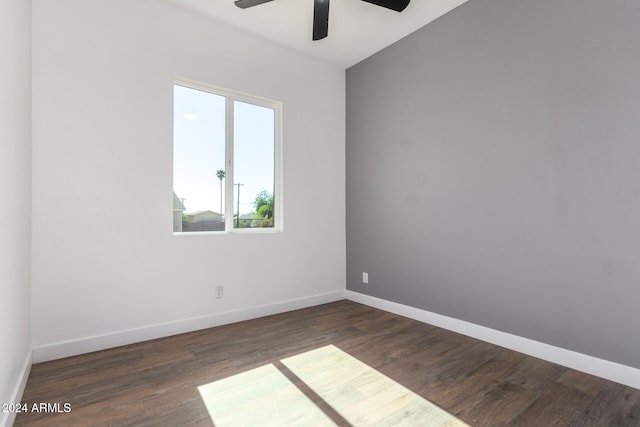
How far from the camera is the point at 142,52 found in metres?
2.64

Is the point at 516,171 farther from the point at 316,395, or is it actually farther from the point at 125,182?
the point at 125,182

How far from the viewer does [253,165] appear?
337cm

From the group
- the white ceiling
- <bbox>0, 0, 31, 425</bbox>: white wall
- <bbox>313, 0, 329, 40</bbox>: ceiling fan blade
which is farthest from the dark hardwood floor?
the white ceiling

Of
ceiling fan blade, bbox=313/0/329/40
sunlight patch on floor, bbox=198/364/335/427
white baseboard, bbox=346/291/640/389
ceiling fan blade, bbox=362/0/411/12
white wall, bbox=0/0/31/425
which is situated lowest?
sunlight patch on floor, bbox=198/364/335/427

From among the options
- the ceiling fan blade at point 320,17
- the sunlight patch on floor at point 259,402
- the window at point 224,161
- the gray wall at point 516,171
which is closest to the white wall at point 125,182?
the window at point 224,161

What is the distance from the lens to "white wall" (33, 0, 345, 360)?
2.28 metres

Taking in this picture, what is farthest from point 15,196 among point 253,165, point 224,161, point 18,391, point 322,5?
point 322,5

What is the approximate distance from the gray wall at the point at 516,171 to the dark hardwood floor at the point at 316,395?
34 centimetres

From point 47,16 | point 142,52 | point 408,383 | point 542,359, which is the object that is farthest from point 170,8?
point 542,359

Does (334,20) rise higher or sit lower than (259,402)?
higher

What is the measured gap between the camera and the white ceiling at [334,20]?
280cm

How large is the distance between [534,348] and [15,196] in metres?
3.42

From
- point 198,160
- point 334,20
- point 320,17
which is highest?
point 334,20

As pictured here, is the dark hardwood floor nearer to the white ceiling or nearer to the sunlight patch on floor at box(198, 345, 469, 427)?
the sunlight patch on floor at box(198, 345, 469, 427)
